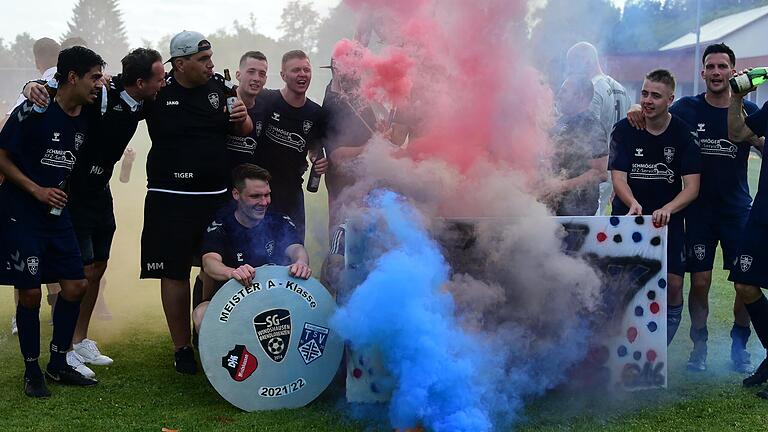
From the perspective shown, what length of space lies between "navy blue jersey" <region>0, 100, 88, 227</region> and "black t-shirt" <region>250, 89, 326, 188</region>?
138 centimetres

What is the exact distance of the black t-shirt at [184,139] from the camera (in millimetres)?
4859

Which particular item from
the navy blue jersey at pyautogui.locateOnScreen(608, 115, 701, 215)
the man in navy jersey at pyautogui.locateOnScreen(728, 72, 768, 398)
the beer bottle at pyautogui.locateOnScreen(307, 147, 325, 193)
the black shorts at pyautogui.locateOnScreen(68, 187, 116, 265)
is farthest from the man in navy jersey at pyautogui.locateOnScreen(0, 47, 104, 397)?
the man in navy jersey at pyautogui.locateOnScreen(728, 72, 768, 398)

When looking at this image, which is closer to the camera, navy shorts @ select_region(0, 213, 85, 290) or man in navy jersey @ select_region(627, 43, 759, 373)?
navy shorts @ select_region(0, 213, 85, 290)

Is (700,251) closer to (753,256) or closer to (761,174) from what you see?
(753,256)

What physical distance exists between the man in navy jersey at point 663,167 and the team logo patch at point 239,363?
271 centimetres

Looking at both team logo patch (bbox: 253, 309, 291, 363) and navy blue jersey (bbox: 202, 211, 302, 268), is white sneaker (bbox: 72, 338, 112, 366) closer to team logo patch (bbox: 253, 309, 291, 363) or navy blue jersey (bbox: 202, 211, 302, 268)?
navy blue jersey (bbox: 202, 211, 302, 268)

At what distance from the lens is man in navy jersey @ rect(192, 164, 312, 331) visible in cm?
461

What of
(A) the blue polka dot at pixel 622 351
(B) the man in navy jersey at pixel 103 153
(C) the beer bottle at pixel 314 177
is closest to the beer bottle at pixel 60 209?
(B) the man in navy jersey at pixel 103 153

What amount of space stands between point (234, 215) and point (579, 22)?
9.49 feet

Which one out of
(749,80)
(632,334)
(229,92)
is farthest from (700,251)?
(229,92)

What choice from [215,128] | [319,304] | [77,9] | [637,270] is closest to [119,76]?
[215,128]

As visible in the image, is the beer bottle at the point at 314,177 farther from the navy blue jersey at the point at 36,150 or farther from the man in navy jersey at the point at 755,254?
the man in navy jersey at the point at 755,254

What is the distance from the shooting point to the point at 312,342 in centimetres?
427

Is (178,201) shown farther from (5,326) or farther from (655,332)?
(655,332)
